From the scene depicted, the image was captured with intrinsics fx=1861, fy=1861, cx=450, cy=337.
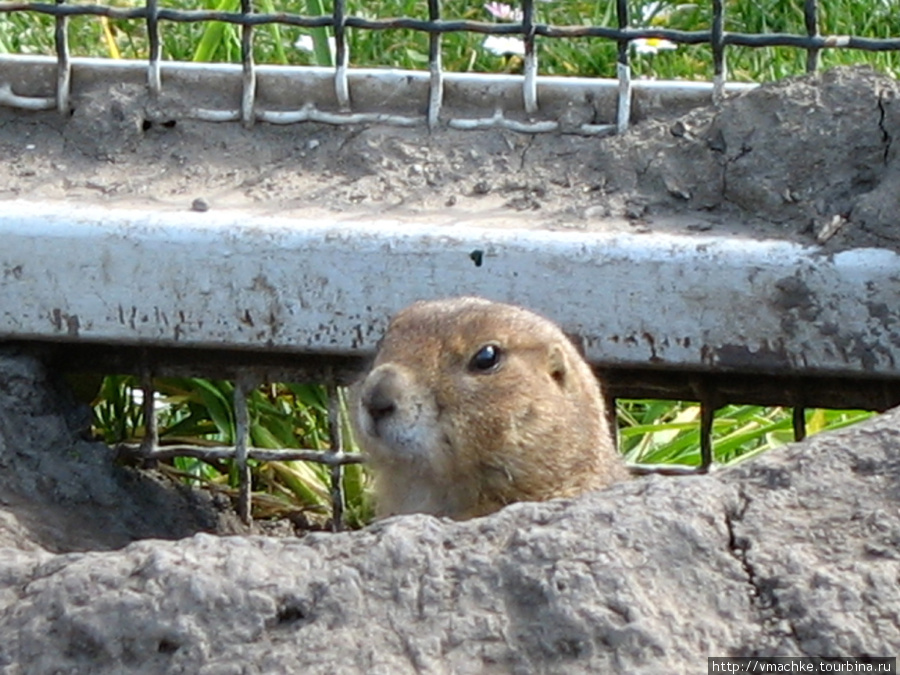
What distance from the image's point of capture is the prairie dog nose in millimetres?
3289

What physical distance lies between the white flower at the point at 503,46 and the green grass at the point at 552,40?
3 cm

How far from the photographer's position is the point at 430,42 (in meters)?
4.13

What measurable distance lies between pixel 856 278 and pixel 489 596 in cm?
151

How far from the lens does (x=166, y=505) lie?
13.1 ft

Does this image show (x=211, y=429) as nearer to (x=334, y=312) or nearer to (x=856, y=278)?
(x=334, y=312)

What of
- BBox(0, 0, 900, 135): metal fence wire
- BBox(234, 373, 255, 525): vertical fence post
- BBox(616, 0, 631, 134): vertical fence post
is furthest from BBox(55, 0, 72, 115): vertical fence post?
BBox(616, 0, 631, 134): vertical fence post

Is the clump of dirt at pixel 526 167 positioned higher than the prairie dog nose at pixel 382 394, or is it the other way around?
the clump of dirt at pixel 526 167

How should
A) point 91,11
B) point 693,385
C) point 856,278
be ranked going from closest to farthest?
point 856,278 < point 693,385 < point 91,11

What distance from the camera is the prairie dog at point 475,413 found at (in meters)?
3.36

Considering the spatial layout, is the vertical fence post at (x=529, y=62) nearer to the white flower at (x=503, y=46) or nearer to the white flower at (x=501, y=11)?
the white flower at (x=503, y=46)

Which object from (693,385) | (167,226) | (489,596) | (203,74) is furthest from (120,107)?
(489,596)

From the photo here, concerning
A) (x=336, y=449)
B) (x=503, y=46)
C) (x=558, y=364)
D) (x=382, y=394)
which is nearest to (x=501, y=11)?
(x=503, y=46)

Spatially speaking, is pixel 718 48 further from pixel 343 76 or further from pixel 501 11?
pixel 501 11

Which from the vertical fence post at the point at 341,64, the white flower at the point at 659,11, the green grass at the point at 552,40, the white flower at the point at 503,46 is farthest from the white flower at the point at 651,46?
the vertical fence post at the point at 341,64
